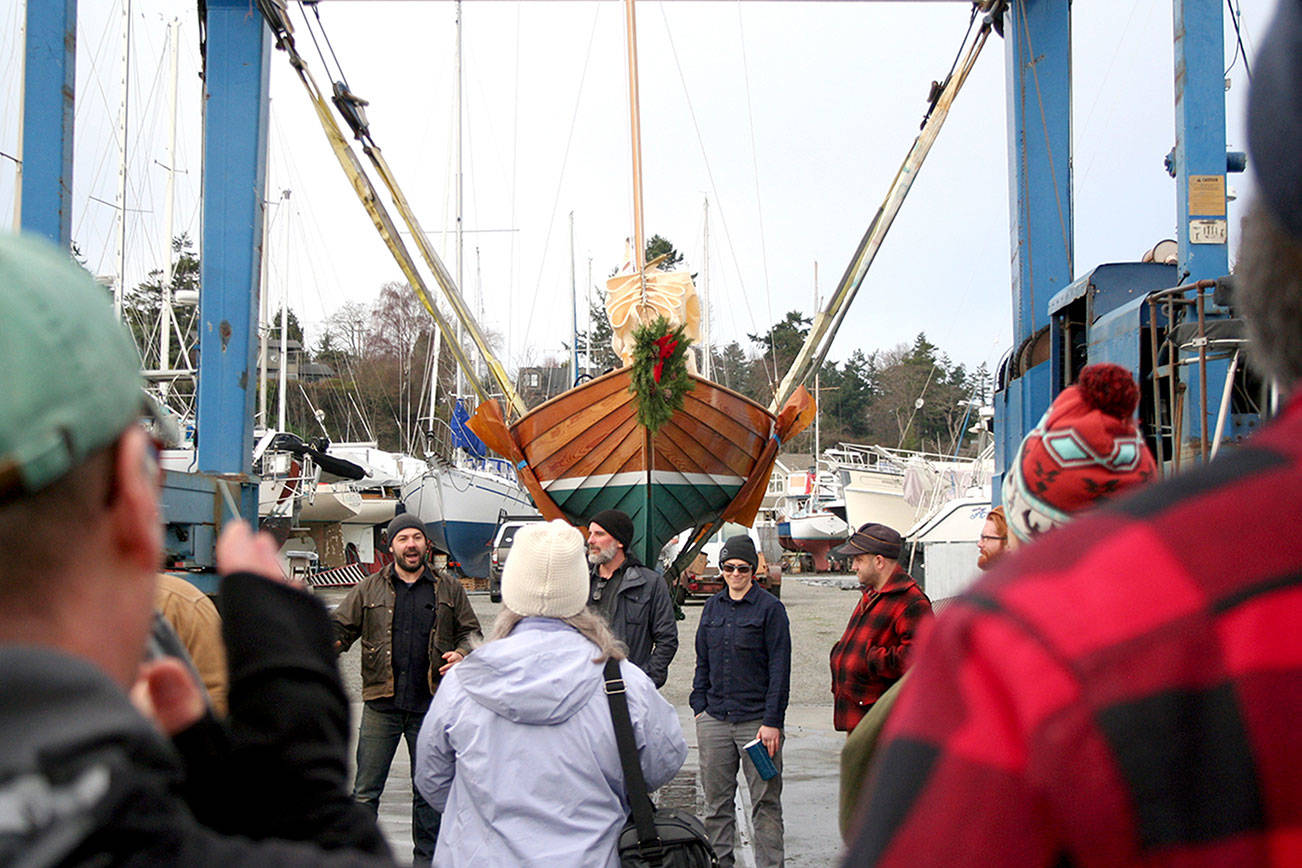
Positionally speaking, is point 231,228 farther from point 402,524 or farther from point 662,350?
point 662,350

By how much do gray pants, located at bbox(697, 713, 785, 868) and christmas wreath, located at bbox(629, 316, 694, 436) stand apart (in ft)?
18.6

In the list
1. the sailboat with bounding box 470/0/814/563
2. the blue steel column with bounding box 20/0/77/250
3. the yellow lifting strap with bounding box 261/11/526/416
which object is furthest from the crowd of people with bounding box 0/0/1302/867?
the sailboat with bounding box 470/0/814/563

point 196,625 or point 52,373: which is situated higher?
point 52,373

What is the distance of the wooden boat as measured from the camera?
1248 centimetres

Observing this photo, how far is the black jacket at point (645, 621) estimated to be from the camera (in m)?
6.01

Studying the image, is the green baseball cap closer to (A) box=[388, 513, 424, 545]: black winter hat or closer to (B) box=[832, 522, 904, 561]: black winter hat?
(B) box=[832, 522, 904, 561]: black winter hat

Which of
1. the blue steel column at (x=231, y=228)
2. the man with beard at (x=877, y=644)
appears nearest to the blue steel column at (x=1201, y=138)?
the man with beard at (x=877, y=644)

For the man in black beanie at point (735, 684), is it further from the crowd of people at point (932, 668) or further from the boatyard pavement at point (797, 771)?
the crowd of people at point (932, 668)

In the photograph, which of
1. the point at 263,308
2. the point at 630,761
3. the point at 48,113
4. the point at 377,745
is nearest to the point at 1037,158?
the point at 377,745

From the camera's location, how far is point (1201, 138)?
22.9ft

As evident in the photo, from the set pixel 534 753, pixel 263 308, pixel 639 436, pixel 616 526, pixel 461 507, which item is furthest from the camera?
pixel 461 507

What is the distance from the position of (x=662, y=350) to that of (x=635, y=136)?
234cm

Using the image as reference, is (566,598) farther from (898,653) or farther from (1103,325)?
(1103,325)

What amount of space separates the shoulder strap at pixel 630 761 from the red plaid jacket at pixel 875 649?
7.06 ft
